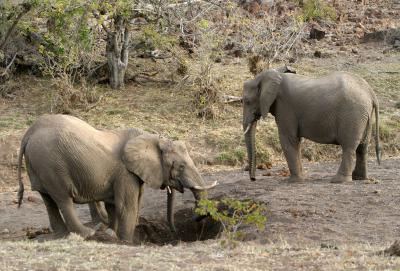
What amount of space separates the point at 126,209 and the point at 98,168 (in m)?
0.57

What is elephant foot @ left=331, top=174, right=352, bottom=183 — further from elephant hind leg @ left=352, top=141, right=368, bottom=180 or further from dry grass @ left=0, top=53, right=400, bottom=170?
dry grass @ left=0, top=53, right=400, bottom=170

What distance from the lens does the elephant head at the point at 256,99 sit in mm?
12844

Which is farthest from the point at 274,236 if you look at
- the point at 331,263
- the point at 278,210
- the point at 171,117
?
the point at 171,117

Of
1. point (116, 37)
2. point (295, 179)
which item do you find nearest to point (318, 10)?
point (116, 37)

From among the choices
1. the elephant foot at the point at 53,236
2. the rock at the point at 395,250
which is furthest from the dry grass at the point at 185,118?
the rock at the point at 395,250

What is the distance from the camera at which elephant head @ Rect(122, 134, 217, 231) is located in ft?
33.3

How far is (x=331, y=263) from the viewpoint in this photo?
738 cm

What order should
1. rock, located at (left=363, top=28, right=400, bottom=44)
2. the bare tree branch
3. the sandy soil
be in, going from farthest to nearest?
rock, located at (left=363, top=28, right=400, bottom=44) → the bare tree branch → the sandy soil

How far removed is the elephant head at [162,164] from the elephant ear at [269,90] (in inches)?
106

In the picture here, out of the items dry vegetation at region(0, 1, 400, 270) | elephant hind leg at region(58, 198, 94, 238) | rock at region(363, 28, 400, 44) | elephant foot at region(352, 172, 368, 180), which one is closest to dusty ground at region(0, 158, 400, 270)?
elephant foot at region(352, 172, 368, 180)

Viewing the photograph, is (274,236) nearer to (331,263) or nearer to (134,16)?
(331,263)

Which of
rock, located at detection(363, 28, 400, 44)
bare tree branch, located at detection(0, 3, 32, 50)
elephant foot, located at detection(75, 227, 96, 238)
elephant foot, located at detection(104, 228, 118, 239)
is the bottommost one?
elephant foot, located at detection(104, 228, 118, 239)

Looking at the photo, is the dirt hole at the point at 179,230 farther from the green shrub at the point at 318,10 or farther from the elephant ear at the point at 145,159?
the green shrub at the point at 318,10

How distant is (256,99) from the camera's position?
13125 mm
